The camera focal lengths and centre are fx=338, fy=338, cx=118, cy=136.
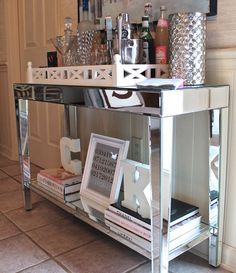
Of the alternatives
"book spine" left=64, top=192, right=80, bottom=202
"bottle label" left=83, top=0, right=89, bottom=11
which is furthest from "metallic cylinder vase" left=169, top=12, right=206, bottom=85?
"book spine" left=64, top=192, right=80, bottom=202

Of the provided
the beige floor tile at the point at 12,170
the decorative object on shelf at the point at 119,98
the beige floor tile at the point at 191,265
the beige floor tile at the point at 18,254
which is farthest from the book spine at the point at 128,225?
the beige floor tile at the point at 12,170

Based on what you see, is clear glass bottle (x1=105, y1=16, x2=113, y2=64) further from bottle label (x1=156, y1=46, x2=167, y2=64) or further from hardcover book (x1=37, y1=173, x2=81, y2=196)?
hardcover book (x1=37, y1=173, x2=81, y2=196)

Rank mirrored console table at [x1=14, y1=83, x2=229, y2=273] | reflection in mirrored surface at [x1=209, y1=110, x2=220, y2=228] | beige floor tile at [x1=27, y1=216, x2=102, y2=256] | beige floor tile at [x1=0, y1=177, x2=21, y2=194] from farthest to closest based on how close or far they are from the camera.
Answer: beige floor tile at [x1=0, y1=177, x2=21, y2=194] → beige floor tile at [x1=27, y1=216, x2=102, y2=256] → reflection in mirrored surface at [x1=209, y1=110, x2=220, y2=228] → mirrored console table at [x1=14, y1=83, x2=229, y2=273]

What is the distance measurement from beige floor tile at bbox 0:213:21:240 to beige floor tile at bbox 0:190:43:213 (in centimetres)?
14

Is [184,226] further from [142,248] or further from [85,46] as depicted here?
[85,46]

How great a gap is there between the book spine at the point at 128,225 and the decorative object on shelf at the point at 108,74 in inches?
19.9

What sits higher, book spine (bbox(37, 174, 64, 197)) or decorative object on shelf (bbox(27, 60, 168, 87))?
decorative object on shelf (bbox(27, 60, 168, 87))

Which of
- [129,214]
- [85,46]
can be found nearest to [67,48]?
[85,46]

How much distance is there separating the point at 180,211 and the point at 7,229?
837 millimetres

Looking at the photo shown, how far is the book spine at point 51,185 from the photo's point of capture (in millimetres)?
1622

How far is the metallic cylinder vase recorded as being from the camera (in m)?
1.09

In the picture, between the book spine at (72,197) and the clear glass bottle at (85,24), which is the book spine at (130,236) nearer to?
the book spine at (72,197)

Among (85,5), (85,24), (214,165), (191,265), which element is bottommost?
(191,265)

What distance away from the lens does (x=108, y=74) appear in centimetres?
117
